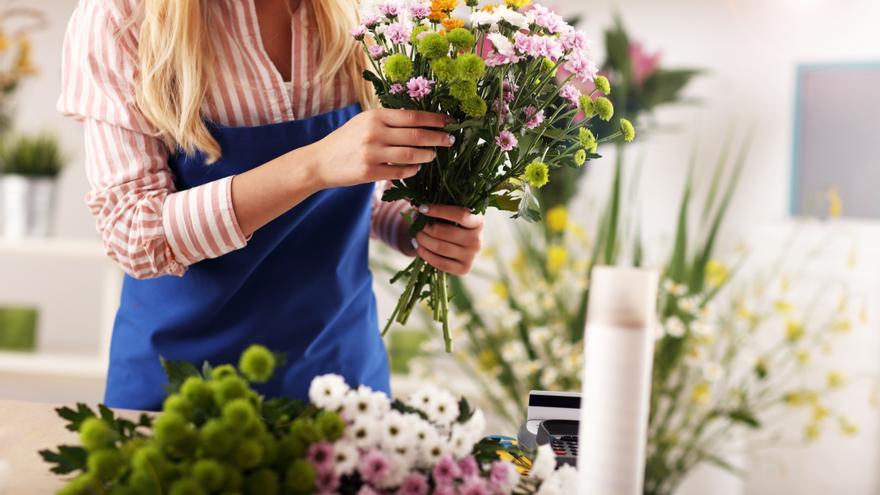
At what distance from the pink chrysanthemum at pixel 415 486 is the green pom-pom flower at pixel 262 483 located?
0.34 feet

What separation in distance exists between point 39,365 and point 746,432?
2444 mm

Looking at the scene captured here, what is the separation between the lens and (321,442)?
2.12 ft

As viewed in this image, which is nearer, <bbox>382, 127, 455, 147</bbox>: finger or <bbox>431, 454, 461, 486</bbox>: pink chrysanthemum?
<bbox>431, 454, 461, 486</bbox>: pink chrysanthemum

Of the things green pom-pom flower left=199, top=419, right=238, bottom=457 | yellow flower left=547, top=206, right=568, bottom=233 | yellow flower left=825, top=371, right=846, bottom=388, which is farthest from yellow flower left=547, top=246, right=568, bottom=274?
green pom-pom flower left=199, top=419, right=238, bottom=457

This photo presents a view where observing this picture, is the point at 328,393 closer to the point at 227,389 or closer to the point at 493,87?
the point at 227,389

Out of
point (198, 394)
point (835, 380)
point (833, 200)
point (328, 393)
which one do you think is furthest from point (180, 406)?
point (833, 200)

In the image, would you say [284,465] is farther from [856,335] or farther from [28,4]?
[28,4]

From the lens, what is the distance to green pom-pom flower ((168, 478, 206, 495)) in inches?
22.0

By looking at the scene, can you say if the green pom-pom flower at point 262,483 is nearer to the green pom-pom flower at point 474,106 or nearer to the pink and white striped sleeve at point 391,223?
the green pom-pom flower at point 474,106

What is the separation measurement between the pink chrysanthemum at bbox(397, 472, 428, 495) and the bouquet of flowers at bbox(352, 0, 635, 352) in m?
0.40

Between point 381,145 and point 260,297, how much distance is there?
0.34 metres

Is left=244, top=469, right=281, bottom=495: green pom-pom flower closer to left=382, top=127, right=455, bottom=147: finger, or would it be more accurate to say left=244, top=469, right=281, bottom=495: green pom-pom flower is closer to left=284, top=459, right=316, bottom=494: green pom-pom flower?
left=284, top=459, right=316, bottom=494: green pom-pom flower

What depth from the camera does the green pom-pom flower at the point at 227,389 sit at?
63 cm

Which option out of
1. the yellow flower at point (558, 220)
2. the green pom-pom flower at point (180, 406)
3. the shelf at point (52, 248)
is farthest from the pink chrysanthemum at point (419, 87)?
the shelf at point (52, 248)
